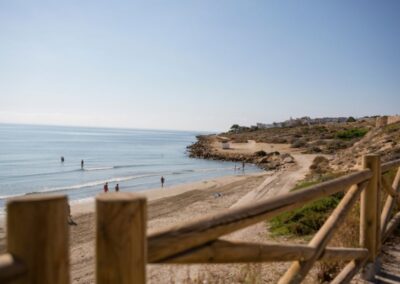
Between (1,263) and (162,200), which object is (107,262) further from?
(162,200)

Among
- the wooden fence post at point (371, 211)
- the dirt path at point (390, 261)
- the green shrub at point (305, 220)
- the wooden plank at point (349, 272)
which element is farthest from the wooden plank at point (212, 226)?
the green shrub at point (305, 220)

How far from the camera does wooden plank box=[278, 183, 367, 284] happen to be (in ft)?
9.71

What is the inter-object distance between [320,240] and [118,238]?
2352mm

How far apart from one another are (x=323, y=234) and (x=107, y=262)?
2.44 m

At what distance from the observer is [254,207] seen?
236 centimetres

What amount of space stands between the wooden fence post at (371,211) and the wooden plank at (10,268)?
4117 mm

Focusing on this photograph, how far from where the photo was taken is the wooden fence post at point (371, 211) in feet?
14.6

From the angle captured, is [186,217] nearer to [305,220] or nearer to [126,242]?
[305,220]

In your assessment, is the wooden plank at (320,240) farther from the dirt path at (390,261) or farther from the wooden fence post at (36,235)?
the wooden fence post at (36,235)

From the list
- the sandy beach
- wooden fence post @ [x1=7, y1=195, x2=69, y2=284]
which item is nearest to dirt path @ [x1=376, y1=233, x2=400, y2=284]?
the sandy beach

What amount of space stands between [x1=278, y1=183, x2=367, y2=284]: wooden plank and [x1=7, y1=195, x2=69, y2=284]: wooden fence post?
2143mm

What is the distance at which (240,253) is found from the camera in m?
2.18

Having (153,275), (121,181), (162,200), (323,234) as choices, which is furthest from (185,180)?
(323,234)

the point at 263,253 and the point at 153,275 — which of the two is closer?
the point at 263,253
